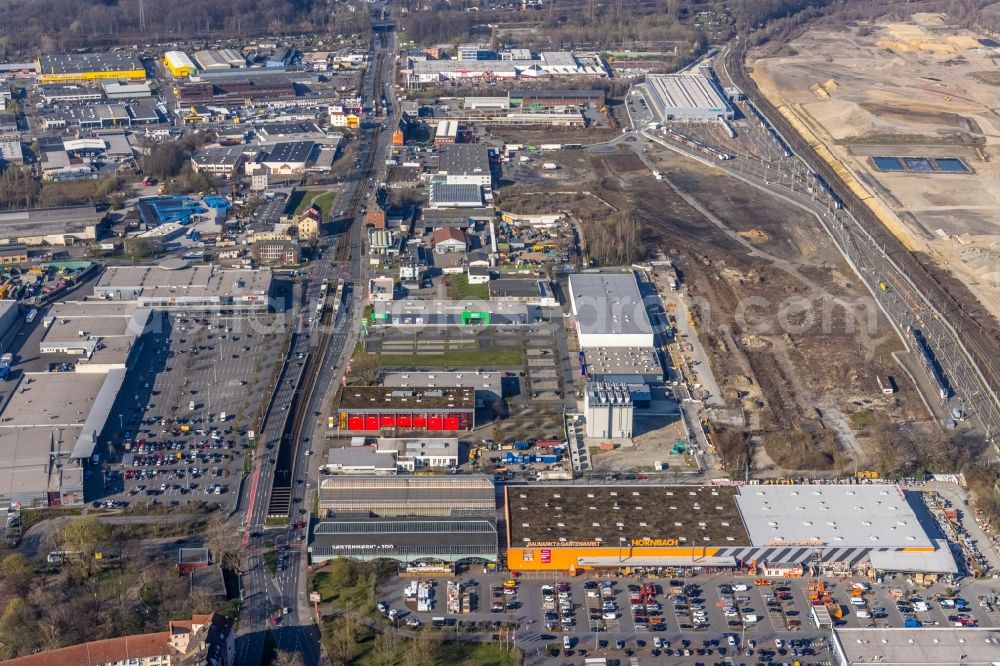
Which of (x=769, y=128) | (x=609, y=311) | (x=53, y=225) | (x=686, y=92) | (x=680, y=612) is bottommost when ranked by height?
(x=769, y=128)

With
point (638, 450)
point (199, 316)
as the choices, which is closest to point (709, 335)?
point (638, 450)

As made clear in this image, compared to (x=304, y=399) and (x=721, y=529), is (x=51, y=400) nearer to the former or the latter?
(x=304, y=399)

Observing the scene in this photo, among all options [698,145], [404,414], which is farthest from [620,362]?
[698,145]

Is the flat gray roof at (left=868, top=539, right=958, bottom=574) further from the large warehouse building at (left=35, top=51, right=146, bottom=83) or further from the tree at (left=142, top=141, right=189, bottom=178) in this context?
the large warehouse building at (left=35, top=51, right=146, bottom=83)

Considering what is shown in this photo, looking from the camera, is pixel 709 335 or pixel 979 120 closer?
pixel 709 335

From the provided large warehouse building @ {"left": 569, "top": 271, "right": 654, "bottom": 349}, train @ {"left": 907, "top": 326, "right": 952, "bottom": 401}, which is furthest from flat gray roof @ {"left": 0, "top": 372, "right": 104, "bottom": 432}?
train @ {"left": 907, "top": 326, "right": 952, "bottom": 401}

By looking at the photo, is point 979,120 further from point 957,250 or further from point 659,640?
point 659,640
